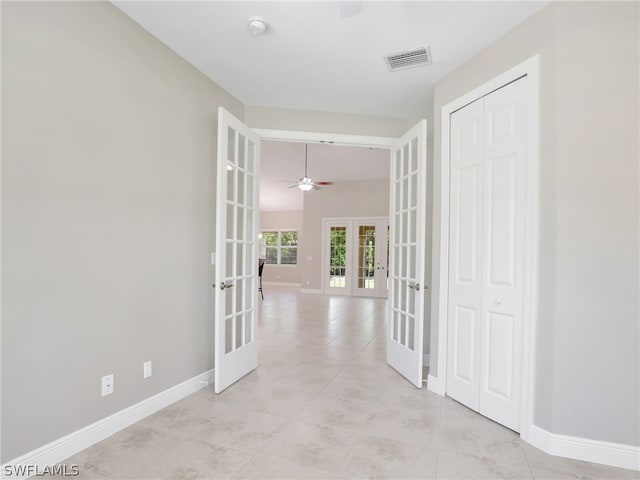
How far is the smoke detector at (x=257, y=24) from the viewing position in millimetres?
2318

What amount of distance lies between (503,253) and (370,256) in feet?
23.6

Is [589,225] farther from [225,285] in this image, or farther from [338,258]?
[338,258]

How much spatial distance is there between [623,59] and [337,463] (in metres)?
2.80

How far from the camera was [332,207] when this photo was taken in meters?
10.0

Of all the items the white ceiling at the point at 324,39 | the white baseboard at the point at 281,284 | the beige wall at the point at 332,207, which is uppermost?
the white ceiling at the point at 324,39

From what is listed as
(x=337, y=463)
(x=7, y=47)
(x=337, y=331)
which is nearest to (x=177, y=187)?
(x=7, y=47)

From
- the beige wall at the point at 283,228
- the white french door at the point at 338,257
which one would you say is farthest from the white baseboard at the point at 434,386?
the beige wall at the point at 283,228

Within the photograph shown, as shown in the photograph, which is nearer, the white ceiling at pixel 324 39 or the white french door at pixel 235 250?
the white ceiling at pixel 324 39

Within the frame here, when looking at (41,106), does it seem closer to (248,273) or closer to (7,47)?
(7,47)

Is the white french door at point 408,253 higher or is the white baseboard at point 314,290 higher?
the white french door at point 408,253

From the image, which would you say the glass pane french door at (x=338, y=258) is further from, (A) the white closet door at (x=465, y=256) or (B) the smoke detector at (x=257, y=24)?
(B) the smoke detector at (x=257, y=24)

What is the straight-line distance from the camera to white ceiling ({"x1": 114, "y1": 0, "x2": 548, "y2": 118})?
2230mm

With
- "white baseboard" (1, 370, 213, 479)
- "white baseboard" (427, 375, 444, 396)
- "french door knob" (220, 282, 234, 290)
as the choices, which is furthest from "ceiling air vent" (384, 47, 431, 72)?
"white baseboard" (1, 370, 213, 479)

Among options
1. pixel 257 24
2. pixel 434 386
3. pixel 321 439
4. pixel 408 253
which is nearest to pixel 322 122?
pixel 257 24
